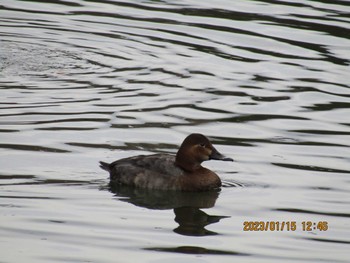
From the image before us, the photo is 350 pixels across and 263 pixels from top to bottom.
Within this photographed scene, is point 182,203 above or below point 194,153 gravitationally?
below

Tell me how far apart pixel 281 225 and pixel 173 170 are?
2.19 m

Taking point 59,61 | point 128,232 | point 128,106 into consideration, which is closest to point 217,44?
point 59,61

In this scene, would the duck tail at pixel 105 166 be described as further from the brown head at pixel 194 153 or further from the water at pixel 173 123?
the brown head at pixel 194 153

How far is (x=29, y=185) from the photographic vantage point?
12820 millimetres

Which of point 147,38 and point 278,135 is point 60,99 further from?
point 147,38

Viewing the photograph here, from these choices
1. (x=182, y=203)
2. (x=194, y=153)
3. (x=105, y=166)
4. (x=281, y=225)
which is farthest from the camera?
(x=194, y=153)

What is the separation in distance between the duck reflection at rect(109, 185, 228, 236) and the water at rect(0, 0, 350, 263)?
0.03 m

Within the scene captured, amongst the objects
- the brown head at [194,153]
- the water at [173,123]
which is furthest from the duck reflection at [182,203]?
the brown head at [194,153]

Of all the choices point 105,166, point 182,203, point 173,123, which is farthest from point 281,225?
point 173,123

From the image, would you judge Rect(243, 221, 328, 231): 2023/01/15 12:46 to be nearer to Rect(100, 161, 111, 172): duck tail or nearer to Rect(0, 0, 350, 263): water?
Rect(0, 0, 350, 263): water

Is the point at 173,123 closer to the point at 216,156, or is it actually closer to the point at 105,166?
the point at 216,156

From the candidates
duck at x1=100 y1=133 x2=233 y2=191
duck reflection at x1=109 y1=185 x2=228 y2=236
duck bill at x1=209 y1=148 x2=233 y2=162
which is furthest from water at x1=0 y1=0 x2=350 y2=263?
duck bill at x1=209 y1=148 x2=233 y2=162

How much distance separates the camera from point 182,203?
12.9m

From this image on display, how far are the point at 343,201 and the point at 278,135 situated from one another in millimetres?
3069
